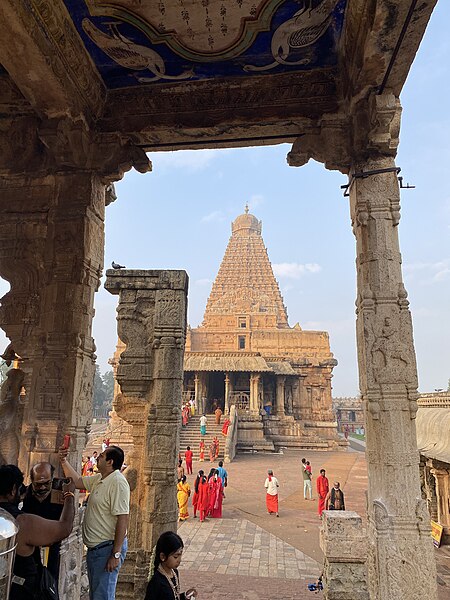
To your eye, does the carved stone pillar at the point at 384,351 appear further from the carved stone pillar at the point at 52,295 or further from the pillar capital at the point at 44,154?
the carved stone pillar at the point at 52,295

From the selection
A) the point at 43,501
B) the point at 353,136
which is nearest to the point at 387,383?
the point at 353,136

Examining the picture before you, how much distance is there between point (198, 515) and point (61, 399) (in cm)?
853

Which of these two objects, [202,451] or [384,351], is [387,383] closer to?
[384,351]

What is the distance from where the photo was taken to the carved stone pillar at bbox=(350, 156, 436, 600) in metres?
3.58

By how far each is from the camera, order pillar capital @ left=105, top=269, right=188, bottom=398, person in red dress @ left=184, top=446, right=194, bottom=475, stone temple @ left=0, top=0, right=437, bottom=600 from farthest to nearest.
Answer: person in red dress @ left=184, top=446, right=194, bottom=475, pillar capital @ left=105, top=269, right=188, bottom=398, stone temple @ left=0, top=0, right=437, bottom=600

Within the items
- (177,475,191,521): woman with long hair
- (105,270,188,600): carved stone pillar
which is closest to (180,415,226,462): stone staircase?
(177,475,191,521): woman with long hair

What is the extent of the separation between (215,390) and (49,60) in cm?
2812

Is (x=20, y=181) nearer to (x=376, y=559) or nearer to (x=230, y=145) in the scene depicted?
(x=230, y=145)

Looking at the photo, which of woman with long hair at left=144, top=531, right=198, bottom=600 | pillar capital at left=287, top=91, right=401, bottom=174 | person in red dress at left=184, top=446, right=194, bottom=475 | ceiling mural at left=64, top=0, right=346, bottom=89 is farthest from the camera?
person in red dress at left=184, top=446, right=194, bottom=475

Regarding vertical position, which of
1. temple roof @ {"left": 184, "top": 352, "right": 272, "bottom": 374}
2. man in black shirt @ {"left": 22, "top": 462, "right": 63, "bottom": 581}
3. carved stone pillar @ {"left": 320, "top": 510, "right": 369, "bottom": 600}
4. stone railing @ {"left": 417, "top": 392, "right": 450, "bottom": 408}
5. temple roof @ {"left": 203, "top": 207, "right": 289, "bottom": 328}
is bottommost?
carved stone pillar @ {"left": 320, "top": 510, "right": 369, "bottom": 600}

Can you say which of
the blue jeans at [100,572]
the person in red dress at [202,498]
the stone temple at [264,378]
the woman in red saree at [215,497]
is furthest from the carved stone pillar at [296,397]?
the blue jeans at [100,572]

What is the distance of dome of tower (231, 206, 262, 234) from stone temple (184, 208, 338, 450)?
16869 mm

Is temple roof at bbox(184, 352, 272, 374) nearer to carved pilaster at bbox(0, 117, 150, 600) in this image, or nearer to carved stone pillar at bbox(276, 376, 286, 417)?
carved stone pillar at bbox(276, 376, 286, 417)

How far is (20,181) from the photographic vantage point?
489 centimetres
